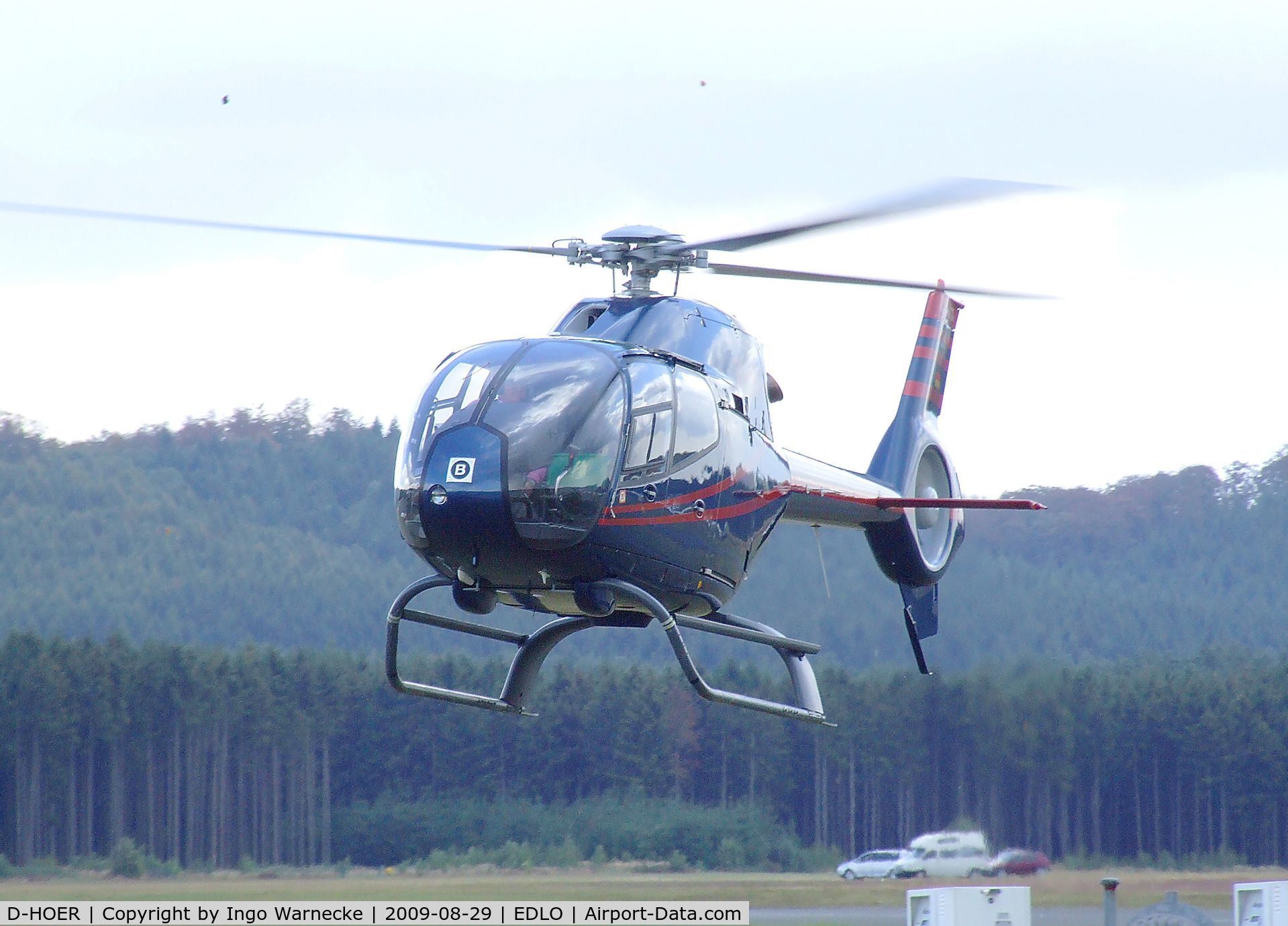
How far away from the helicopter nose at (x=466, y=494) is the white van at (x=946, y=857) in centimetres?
1389

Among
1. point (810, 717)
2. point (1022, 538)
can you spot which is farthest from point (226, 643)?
point (810, 717)

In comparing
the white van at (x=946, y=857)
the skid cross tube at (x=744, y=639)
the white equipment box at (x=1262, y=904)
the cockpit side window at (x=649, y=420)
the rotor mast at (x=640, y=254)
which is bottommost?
the white van at (x=946, y=857)

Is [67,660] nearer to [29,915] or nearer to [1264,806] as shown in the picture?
[29,915]

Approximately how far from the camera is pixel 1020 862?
20.0 meters

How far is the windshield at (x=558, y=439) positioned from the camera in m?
8.33

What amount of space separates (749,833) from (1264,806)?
697 centimetres

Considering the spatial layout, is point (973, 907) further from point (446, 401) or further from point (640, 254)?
point (446, 401)

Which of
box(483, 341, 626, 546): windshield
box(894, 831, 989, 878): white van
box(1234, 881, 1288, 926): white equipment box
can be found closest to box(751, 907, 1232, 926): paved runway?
box(894, 831, 989, 878): white van

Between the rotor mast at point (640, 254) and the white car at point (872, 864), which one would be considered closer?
the rotor mast at point (640, 254)

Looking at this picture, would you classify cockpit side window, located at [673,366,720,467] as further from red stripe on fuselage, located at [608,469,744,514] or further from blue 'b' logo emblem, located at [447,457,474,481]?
blue 'b' logo emblem, located at [447,457,474,481]

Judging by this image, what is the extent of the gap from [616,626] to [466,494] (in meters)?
2.29

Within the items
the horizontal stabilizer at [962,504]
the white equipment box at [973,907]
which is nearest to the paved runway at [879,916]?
the white equipment box at [973,907]

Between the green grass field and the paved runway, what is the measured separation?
0.36 ft

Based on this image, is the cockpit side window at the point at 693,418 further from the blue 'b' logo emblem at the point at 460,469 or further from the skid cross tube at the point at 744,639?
the blue 'b' logo emblem at the point at 460,469
